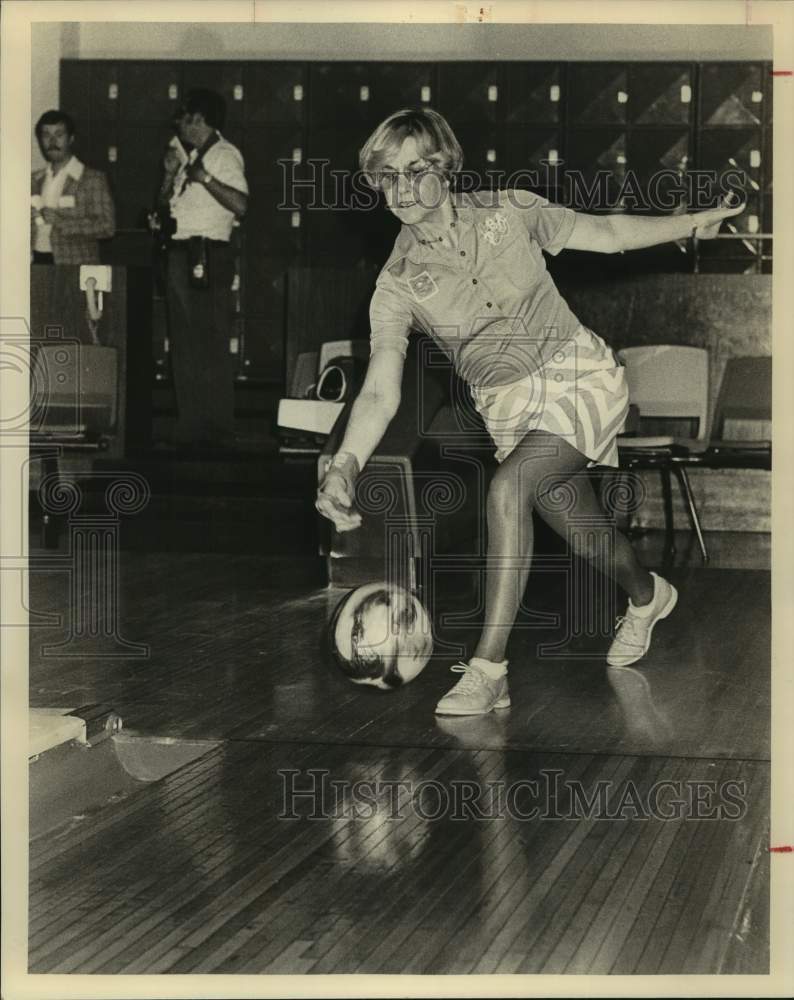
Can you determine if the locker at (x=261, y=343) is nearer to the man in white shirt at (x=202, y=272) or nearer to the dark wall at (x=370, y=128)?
the dark wall at (x=370, y=128)

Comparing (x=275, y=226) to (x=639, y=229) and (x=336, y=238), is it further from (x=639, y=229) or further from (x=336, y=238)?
(x=639, y=229)

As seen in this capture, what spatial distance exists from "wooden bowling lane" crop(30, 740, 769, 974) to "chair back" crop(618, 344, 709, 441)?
397cm

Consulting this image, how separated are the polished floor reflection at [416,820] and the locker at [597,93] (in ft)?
18.3

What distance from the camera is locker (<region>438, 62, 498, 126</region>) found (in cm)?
948

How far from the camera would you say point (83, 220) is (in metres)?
7.82

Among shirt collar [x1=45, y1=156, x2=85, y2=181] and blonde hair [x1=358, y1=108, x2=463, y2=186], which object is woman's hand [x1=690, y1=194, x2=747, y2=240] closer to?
blonde hair [x1=358, y1=108, x2=463, y2=186]

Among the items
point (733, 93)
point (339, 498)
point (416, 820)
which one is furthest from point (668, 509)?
point (416, 820)

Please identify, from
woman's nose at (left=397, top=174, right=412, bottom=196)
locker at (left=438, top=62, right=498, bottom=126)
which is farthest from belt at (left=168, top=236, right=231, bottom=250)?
woman's nose at (left=397, top=174, right=412, bottom=196)

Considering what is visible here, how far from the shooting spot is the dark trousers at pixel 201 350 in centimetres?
745

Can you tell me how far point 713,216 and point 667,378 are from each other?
3.83 meters

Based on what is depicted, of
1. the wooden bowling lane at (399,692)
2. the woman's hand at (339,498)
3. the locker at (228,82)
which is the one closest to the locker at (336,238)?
the locker at (228,82)

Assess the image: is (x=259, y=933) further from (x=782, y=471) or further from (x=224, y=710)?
(x=224, y=710)

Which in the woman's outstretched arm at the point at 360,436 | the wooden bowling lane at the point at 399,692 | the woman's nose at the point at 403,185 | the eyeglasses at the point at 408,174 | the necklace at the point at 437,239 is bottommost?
the wooden bowling lane at the point at 399,692

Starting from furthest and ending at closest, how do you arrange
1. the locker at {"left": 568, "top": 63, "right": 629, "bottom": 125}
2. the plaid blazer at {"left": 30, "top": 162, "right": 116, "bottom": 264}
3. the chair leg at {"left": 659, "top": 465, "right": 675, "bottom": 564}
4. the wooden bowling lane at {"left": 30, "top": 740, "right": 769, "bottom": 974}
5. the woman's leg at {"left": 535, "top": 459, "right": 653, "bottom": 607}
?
the locker at {"left": 568, "top": 63, "right": 629, "bottom": 125}
the plaid blazer at {"left": 30, "top": 162, "right": 116, "bottom": 264}
the chair leg at {"left": 659, "top": 465, "right": 675, "bottom": 564}
the woman's leg at {"left": 535, "top": 459, "right": 653, "bottom": 607}
the wooden bowling lane at {"left": 30, "top": 740, "right": 769, "bottom": 974}
